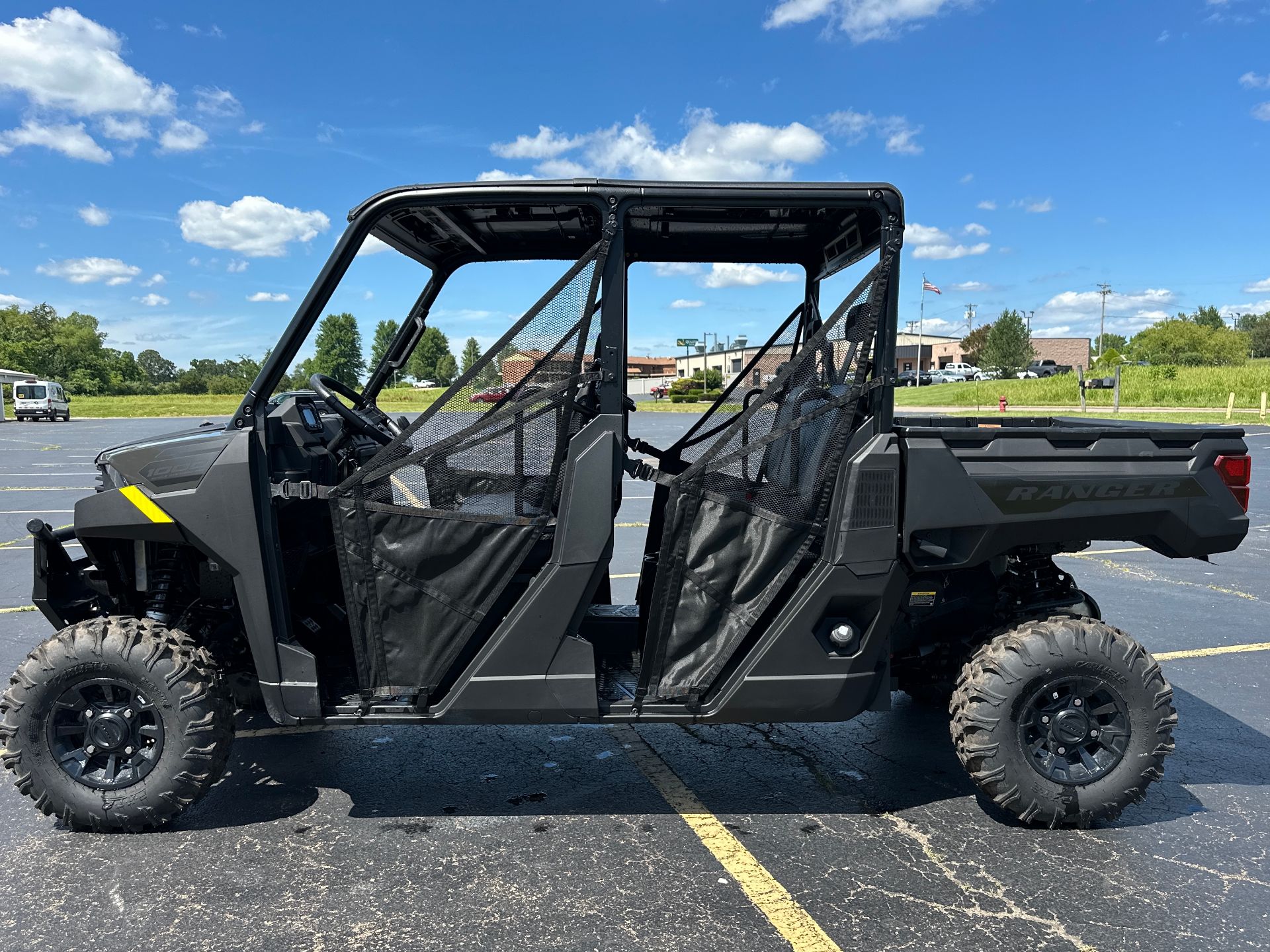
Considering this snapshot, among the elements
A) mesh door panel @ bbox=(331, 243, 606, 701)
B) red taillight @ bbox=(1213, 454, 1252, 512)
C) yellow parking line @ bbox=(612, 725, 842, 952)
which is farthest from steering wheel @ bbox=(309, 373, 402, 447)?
red taillight @ bbox=(1213, 454, 1252, 512)

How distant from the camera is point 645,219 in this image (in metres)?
3.57

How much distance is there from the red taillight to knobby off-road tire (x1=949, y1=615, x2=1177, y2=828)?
73 centimetres

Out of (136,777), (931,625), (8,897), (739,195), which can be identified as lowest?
(8,897)

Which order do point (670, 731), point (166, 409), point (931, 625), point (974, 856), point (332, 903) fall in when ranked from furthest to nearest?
point (166, 409) < point (670, 731) < point (931, 625) < point (974, 856) < point (332, 903)

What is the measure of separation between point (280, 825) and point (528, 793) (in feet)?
3.03

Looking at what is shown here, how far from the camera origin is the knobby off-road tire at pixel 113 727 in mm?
3098

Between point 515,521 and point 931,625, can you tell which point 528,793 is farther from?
point 931,625

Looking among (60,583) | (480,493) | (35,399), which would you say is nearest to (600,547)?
(480,493)

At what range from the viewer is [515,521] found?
3064 mm

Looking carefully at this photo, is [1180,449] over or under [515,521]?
over

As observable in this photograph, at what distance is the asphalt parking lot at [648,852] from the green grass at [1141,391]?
42.5 m

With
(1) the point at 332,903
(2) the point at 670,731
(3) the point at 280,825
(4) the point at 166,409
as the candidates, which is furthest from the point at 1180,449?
(4) the point at 166,409

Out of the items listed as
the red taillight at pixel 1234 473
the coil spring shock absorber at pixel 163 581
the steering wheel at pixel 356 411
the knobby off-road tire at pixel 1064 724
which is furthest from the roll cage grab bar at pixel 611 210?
the red taillight at pixel 1234 473

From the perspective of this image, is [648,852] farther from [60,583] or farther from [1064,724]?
[60,583]
